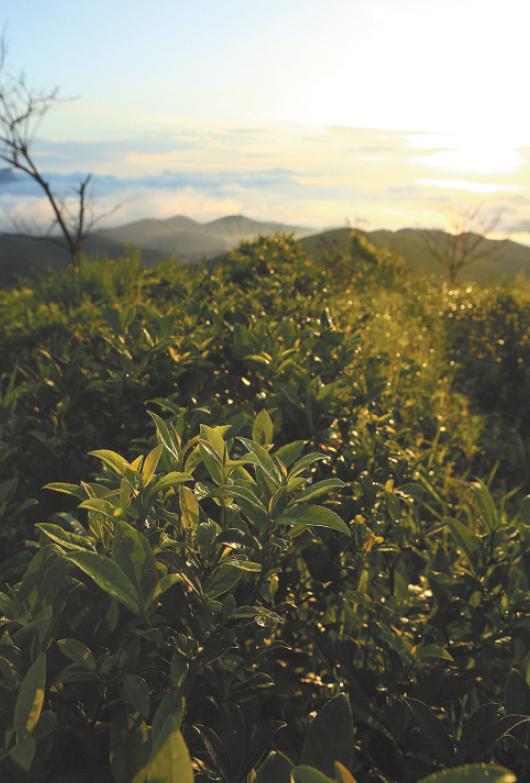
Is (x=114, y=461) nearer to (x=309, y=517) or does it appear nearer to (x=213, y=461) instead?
(x=213, y=461)

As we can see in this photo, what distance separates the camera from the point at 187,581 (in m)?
1.14

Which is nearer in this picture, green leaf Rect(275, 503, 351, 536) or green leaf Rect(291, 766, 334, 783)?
green leaf Rect(291, 766, 334, 783)

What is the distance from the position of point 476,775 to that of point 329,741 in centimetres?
29

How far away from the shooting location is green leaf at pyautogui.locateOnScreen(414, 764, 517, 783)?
73cm

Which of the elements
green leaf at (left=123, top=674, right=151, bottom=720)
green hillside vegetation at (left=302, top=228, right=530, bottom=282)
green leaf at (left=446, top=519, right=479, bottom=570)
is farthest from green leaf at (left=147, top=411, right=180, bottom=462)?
green hillside vegetation at (left=302, top=228, right=530, bottom=282)

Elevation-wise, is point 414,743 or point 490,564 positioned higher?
point 490,564

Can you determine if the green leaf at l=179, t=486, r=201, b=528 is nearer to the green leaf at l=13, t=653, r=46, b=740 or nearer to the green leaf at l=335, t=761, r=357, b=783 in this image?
the green leaf at l=13, t=653, r=46, b=740

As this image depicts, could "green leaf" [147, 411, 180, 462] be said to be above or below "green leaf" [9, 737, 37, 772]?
above

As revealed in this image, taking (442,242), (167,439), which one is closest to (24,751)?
(167,439)

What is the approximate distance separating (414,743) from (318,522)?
0.64 m

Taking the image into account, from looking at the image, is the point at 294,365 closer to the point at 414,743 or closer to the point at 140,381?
the point at 140,381

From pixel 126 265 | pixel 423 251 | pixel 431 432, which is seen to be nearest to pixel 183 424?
pixel 431 432

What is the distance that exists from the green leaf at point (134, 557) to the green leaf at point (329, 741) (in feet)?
1.07

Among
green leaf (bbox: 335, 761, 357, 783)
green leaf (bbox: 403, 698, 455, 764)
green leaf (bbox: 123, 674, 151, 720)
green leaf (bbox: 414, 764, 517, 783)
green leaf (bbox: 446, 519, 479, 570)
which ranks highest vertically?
green leaf (bbox: 414, 764, 517, 783)
